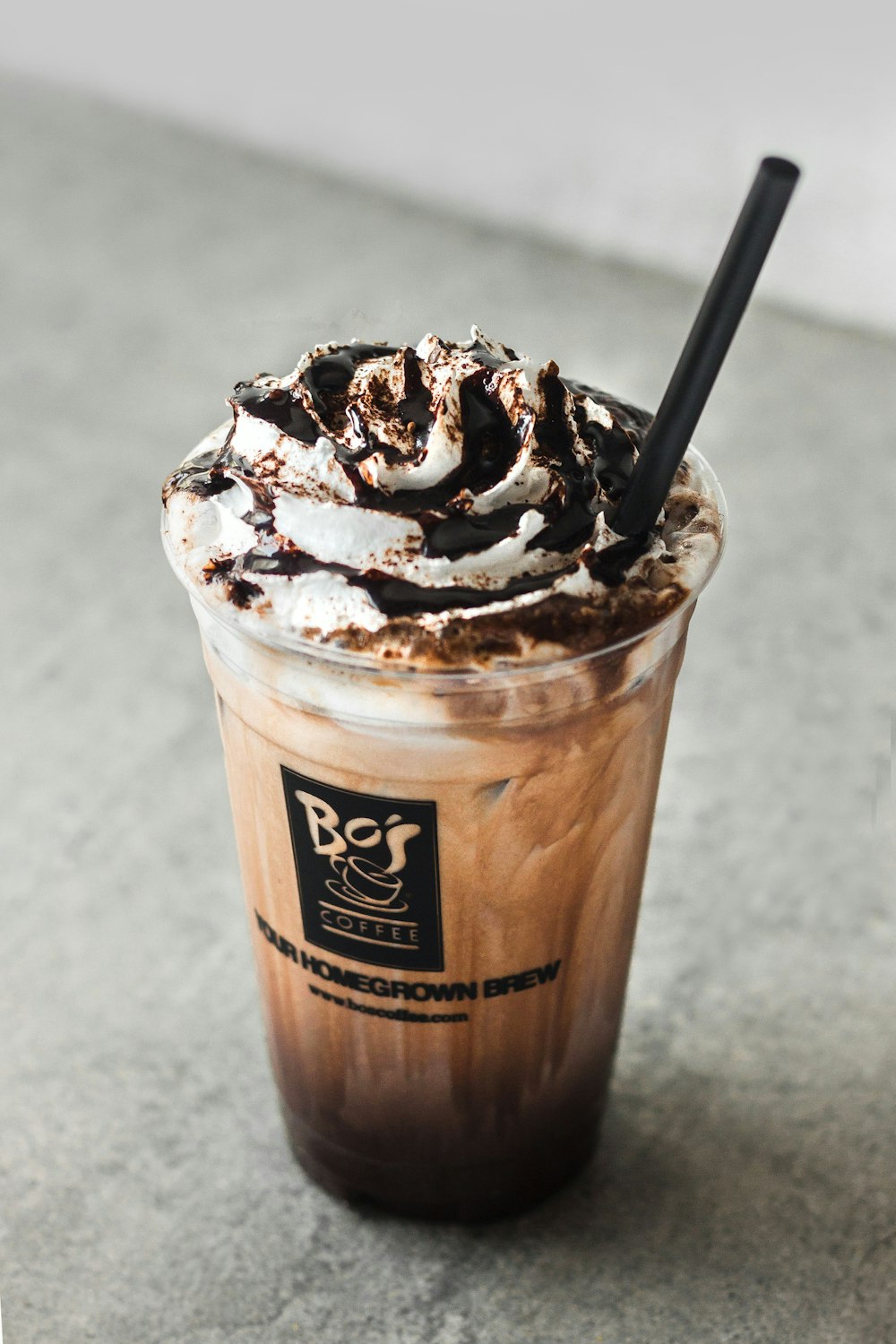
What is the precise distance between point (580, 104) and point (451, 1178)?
315cm

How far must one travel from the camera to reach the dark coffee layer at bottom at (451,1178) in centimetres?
153

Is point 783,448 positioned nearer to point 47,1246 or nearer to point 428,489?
point 428,489

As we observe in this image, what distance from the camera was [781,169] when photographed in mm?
1004

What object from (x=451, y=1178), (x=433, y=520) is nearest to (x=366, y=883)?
(x=433, y=520)

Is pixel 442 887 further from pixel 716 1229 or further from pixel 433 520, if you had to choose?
pixel 716 1229

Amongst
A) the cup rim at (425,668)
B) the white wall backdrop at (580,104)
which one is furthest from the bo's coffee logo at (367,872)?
the white wall backdrop at (580,104)

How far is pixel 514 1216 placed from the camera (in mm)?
1595

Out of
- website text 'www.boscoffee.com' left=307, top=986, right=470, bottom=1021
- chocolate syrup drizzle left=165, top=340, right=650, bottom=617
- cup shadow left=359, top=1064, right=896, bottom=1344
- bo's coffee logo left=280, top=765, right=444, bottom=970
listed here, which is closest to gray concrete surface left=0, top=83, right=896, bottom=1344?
cup shadow left=359, top=1064, right=896, bottom=1344

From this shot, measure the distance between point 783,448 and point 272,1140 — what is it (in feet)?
6.30

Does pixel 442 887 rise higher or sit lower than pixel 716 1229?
higher

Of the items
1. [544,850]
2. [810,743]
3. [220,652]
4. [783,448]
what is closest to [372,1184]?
[544,850]

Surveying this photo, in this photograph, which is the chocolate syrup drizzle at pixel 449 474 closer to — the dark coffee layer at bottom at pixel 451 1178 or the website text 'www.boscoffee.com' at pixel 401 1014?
the website text 'www.boscoffee.com' at pixel 401 1014

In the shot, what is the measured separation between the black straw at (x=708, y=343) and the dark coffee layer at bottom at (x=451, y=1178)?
78cm

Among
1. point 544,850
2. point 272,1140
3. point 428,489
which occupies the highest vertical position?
point 428,489
